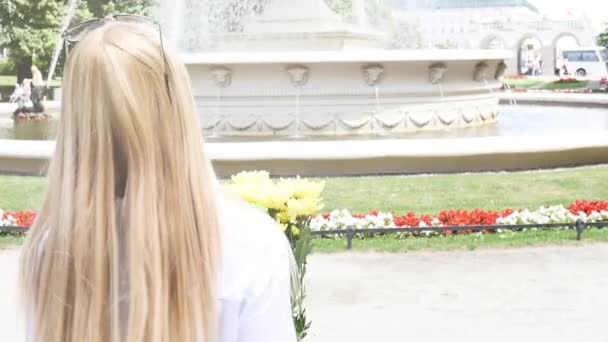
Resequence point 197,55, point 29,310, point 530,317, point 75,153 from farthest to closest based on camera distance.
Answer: point 197,55
point 530,317
point 29,310
point 75,153

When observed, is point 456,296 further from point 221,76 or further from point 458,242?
point 221,76

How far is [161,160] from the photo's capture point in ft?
5.30

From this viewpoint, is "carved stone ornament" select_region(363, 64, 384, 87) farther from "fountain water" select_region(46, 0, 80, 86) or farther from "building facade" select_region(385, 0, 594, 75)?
"building facade" select_region(385, 0, 594, 75)

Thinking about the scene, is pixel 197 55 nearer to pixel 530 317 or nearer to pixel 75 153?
pixel 530 317

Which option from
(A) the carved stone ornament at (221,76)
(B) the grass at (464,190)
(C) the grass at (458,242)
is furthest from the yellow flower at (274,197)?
(A) the carved stone ornament at (221,76)

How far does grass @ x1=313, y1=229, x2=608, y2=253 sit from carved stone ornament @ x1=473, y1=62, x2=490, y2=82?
22.9 feet

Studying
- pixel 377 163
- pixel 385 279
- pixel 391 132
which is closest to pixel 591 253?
pixel 385 279

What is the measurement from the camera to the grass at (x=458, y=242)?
26.6 feet

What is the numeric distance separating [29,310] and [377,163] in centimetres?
1013

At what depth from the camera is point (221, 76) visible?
14062 mm

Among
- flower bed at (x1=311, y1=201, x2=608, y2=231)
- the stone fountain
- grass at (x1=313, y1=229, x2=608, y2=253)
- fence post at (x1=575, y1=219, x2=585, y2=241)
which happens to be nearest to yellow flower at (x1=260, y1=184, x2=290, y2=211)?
grass at (x1=313, y1=229, x2=608, y2=253)

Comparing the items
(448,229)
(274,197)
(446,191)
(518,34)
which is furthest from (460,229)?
(518,34)

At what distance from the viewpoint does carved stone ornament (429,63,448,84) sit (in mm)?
14406

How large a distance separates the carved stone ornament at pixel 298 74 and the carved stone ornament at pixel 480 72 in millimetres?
3148
